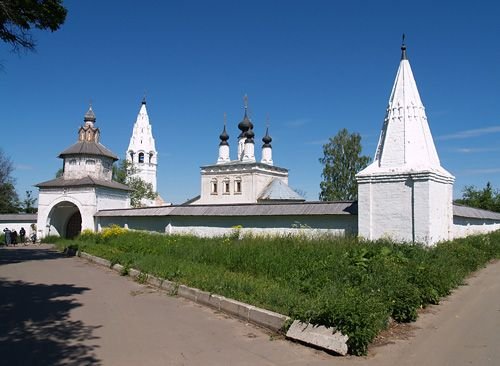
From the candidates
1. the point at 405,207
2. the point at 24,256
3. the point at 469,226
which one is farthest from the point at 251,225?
the point at 24,256

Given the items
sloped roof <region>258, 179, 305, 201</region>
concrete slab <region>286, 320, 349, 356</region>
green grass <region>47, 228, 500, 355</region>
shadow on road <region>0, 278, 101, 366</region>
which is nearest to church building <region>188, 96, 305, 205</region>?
sloped roof <region>258, 179, 305, 201</region>

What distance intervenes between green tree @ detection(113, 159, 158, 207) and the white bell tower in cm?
770

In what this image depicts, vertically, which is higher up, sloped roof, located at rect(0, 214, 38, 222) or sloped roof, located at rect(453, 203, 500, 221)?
sloped roof, located at rect(453, 203, 500, 221)

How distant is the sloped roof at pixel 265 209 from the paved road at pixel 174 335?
595 centimetres

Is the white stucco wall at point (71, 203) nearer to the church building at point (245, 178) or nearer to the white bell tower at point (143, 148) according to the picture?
the church building at point (245, 178)

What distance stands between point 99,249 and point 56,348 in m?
12.7

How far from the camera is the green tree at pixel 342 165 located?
1593 inches

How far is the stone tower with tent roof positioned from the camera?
13023 mm

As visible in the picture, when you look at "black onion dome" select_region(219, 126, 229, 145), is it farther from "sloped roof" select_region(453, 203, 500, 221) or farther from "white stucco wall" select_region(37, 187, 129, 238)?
"sloped roof" select_region(453, 203, 500, 221)

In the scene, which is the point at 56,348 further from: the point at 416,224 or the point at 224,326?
the point at 416,224

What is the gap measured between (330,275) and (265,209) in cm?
878

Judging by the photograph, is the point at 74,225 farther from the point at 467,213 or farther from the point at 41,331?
the point at 41,331

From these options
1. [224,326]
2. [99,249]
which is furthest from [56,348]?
[99,249]

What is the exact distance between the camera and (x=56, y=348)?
5586 millimetres
